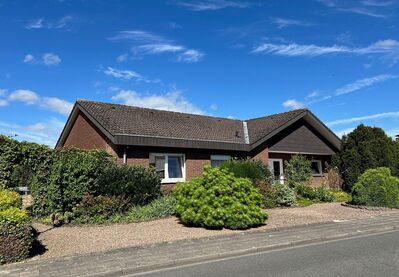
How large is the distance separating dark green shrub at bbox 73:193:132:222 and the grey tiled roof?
4.93m

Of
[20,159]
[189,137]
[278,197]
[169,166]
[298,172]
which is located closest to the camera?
[20,159]

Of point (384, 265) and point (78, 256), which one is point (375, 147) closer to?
point (384, 265)

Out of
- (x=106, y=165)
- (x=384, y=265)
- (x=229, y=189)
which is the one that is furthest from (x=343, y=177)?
(x=384, y=265)

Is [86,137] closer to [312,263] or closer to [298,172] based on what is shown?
[298,172]

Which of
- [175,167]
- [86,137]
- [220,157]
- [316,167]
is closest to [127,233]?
[175,167]

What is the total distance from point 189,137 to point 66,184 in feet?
29.1

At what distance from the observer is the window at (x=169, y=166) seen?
63.7 feet

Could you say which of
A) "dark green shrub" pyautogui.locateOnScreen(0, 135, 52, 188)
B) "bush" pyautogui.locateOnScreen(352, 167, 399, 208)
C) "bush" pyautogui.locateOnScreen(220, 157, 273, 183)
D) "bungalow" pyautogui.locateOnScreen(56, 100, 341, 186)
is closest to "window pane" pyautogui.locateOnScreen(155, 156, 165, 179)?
"bungalow" pyautogui.locateOnScreen(56, 100, 341, 186)

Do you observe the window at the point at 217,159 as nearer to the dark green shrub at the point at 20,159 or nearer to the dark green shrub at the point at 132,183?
the dark green shrub at the point at 132,183

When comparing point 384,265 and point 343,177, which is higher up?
point 343,177

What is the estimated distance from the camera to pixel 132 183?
14031 millimetres

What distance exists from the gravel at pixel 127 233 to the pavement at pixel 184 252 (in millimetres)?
516

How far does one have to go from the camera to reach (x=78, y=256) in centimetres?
827

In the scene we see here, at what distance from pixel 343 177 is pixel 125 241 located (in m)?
16.5
